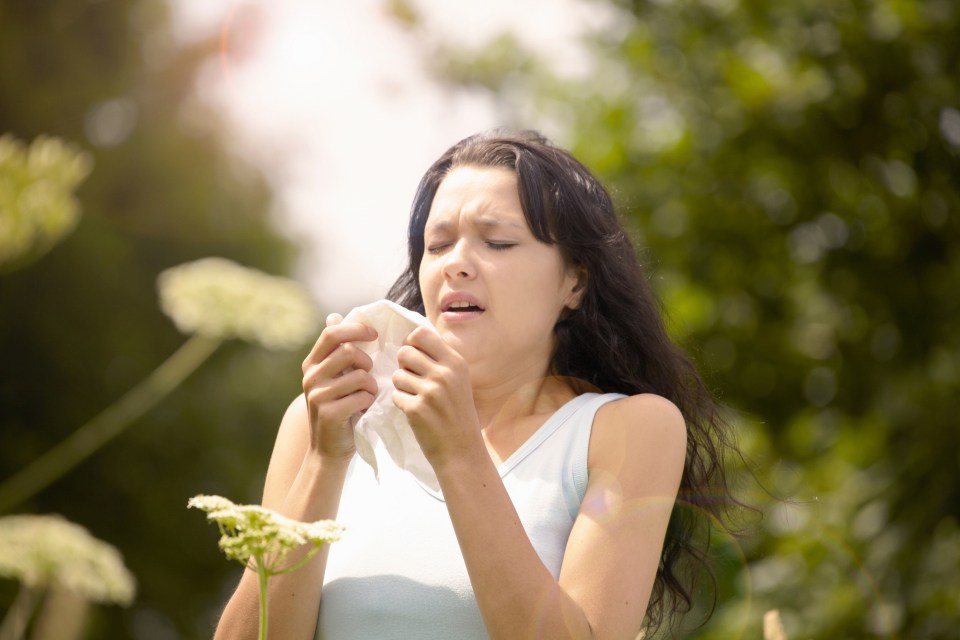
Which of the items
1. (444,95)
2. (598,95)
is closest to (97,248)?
(444,95)

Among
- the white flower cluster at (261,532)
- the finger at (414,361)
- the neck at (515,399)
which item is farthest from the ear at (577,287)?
the white flower cluster at (261,532)

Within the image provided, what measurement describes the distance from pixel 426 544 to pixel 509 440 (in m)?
0.27

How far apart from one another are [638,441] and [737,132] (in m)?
4.99

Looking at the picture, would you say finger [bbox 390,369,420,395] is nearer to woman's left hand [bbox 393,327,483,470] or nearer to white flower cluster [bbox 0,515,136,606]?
woman's left hand [bbox 393,327,483,470]

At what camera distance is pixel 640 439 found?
171 cm

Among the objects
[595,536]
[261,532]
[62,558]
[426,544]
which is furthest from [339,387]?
[62,558]

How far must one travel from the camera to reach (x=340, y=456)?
1584 millimetres

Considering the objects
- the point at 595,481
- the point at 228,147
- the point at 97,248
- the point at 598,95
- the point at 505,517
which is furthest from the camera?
the point at 228,147

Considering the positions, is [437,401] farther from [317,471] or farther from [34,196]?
[34,196]

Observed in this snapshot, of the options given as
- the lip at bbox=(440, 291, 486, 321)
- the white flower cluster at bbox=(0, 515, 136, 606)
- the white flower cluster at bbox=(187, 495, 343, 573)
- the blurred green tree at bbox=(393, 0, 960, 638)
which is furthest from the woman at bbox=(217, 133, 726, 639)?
the blurred green tree at bbox=(393, 0, 960, 638)

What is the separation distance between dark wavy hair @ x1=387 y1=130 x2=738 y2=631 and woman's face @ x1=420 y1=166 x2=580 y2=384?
0.05m

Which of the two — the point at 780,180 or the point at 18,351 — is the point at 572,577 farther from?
the point at 18,351

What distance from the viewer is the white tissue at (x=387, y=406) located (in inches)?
61.6

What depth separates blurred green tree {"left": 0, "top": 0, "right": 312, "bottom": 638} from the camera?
9430mm
